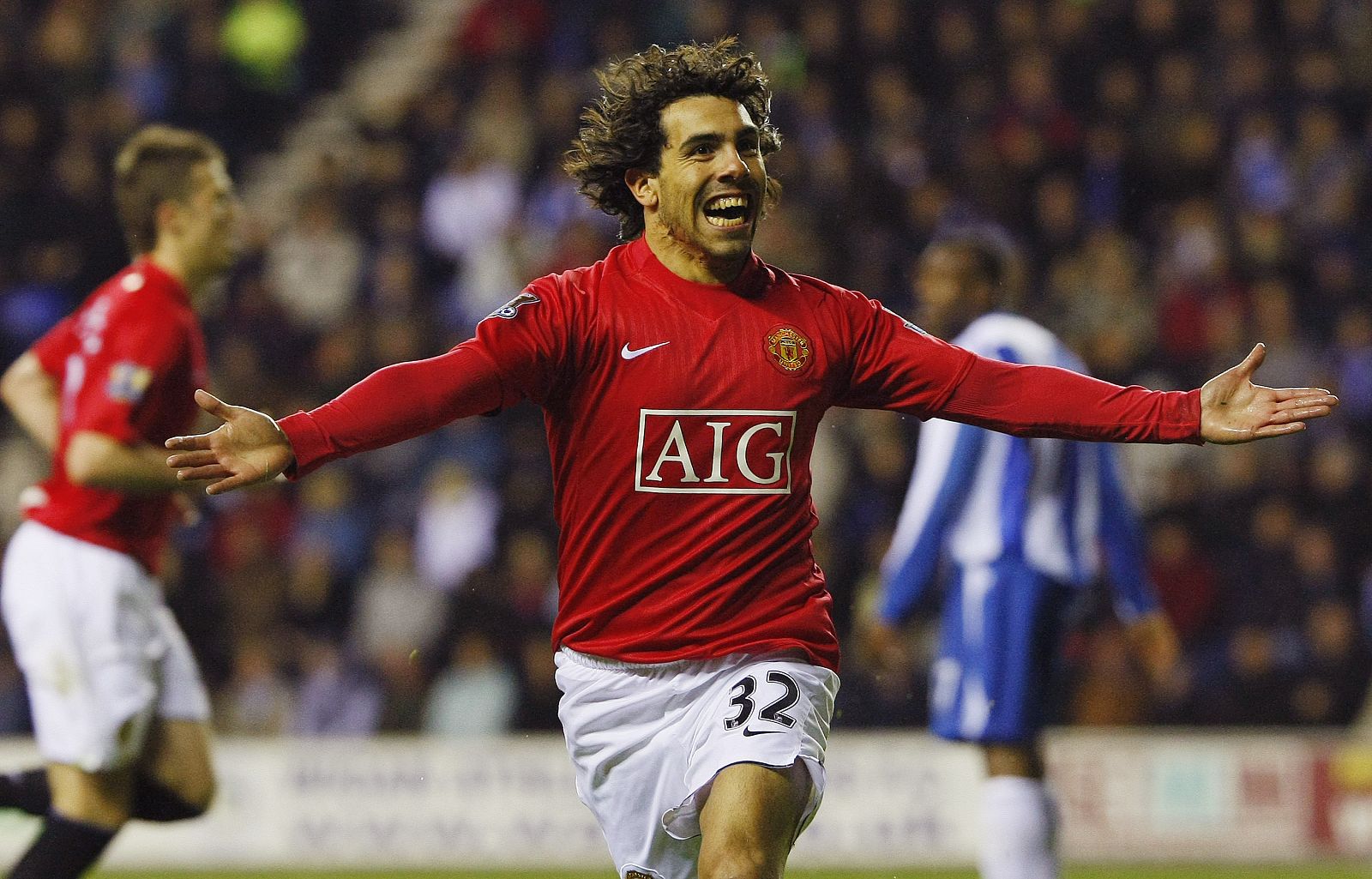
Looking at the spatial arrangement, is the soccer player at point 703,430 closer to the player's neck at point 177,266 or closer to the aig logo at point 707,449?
the aig logo at point 707,449

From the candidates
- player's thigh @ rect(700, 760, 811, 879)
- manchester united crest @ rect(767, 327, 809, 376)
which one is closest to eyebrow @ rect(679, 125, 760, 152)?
manchester united crest @ rect(767, 327, 809, 376)

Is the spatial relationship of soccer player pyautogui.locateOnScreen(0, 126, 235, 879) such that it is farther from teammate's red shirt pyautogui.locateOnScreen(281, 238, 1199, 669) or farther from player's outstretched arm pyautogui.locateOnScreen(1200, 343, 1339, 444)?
player's outstretched arm pyautogui.locateOnScreen(1200, 343, 1339, 444)

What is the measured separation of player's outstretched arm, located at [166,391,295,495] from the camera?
3.91 m

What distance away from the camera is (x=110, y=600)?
19.0 ft

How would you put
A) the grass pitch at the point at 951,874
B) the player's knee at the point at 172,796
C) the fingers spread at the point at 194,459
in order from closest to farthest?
the fingers spread at the point at 194,459 < the player's knee at the point at 172,796 < the grass pitch at the point at 951,874

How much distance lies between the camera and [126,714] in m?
5.72

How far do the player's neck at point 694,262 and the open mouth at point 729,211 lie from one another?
3.0 inches

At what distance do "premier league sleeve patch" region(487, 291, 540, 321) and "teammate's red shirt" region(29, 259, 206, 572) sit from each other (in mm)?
1724

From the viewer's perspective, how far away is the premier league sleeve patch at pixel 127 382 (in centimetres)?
568

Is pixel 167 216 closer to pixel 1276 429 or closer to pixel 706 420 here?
pixel 706 420

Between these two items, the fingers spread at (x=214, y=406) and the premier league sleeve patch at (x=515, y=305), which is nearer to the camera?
the fingers spread at (x=214, y=406)

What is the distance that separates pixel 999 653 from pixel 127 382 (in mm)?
2724

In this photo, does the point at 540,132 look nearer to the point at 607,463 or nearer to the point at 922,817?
the point at 922,817

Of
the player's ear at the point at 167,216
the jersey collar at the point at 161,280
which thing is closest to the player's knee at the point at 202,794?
the jersey collar at the point at 161,280
